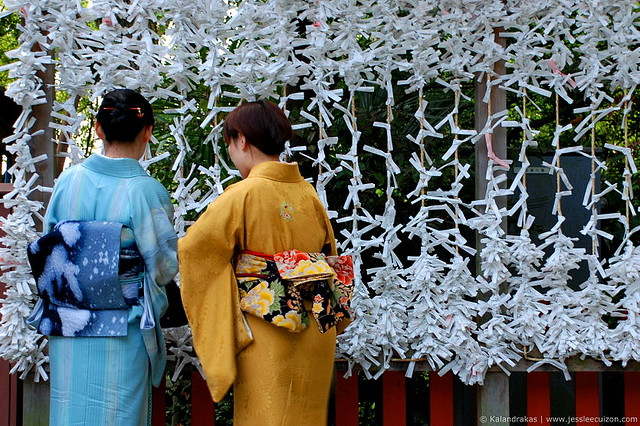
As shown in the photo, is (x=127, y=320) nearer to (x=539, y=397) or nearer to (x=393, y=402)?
(x=393, y=402)

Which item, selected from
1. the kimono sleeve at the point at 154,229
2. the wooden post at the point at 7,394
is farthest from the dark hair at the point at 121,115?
the wooden post at the point at 7,394

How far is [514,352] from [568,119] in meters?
1.79

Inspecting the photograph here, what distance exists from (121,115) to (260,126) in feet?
1.57

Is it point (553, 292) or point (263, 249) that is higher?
point (263, 249)

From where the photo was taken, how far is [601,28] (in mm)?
2523

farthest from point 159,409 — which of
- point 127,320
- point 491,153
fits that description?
point 491,153

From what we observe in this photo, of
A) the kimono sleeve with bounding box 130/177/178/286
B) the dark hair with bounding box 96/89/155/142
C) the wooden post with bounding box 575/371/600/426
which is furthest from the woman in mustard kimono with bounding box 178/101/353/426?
the wooden post with bounding box 575/371/600/426

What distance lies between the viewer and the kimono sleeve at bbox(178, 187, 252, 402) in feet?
6.28

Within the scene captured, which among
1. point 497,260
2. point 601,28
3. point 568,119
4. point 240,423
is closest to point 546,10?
point 601,28

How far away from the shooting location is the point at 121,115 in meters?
2.06

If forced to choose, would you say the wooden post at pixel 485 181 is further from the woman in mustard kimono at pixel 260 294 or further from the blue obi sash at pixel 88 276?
the blue obi sash at pixel 88 276

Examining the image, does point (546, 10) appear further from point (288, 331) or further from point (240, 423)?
point (240, 423)

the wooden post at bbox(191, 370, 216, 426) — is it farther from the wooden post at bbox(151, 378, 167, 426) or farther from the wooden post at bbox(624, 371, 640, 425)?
the wooden post at bbox(624, 371, 640, 425)

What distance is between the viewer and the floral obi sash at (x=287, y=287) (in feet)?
6.28
